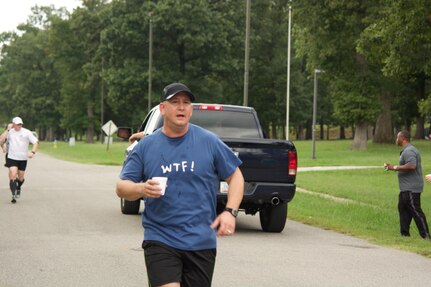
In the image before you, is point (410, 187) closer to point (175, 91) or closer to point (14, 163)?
point (175, 91)

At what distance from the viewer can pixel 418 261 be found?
1039 centimetres

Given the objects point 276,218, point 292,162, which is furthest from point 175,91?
point 276,218

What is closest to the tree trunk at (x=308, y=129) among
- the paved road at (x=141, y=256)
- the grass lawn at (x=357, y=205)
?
the grass lawn at (x=357, y=205)

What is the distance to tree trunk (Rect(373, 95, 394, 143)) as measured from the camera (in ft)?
191

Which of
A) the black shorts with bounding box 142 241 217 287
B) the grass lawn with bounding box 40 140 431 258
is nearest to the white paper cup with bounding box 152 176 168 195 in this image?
the black shorts with bounding box 142 241 217 287

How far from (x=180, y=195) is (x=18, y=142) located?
13819 millimetres

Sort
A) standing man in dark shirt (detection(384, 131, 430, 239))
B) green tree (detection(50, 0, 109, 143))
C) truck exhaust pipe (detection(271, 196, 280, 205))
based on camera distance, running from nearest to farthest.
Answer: truck exhaust pipe (detection(271, 196, 280, 205))
standing man in dark shirt (detection(384, 131, 430, 239))
green tree (detection(50, 0, 109, 143))

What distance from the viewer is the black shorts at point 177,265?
500 cm

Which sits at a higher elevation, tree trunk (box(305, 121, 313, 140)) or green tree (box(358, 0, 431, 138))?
green tree (box(358, 0, 431, 138))

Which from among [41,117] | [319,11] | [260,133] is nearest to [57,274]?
[260,133]

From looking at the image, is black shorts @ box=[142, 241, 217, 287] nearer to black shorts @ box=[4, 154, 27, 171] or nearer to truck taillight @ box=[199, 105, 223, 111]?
truck taillight @ box=[199, 105, 223, 111]

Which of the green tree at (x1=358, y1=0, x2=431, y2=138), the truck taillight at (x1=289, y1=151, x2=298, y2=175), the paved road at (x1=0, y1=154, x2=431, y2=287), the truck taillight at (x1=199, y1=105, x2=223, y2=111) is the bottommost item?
the paved road at (x1=0, y1=154, x2=431, y2=287)

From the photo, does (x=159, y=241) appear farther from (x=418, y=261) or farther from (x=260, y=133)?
(x=260, y=133)

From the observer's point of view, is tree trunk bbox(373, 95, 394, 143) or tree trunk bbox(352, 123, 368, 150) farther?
tree trunk bbox(373, 95, 394, 143)
